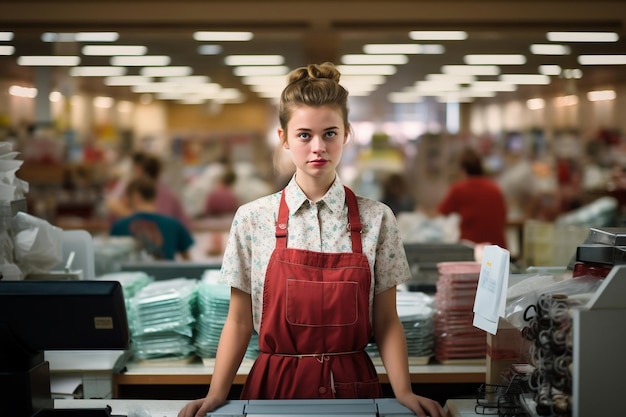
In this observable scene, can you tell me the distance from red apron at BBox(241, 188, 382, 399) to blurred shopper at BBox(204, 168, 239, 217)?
7300 millimetres

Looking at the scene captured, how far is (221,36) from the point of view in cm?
600

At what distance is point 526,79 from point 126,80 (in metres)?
4.32

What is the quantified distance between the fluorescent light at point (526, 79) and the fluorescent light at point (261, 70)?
2144 millimetres

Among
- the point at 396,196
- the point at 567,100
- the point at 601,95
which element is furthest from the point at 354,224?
the point at 396,196

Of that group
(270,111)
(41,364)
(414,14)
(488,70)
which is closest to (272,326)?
(41,364)

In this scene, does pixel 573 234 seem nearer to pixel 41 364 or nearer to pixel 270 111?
pixel 41 364

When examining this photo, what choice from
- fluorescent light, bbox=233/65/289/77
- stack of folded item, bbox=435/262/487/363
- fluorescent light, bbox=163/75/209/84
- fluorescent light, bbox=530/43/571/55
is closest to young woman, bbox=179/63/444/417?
stack of folded item, bbox=435/262/487/363

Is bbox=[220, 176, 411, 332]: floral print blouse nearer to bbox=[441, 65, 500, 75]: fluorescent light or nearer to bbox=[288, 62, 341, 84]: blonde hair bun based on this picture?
bbox=[288, 62, 341, 84]: blonde hair bun

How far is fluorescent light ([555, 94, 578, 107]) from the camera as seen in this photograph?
19.1ft

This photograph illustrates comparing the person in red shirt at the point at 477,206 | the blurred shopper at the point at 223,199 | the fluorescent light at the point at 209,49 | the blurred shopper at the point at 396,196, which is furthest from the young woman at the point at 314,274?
the blurred shopper at the point at 223,199

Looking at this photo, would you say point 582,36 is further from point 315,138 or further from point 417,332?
point 315,138

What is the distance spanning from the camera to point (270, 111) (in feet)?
52.2

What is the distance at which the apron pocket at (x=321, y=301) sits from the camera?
2.15 metres

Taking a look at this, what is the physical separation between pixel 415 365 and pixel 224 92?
9318 mm
